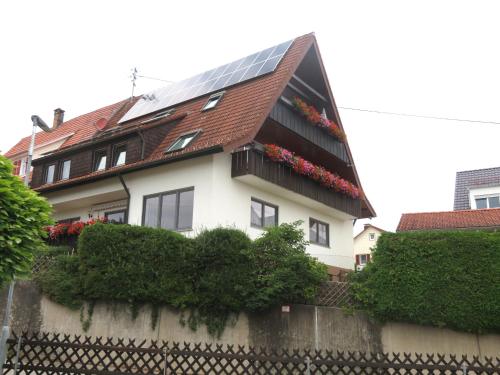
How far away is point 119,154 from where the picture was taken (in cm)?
2077

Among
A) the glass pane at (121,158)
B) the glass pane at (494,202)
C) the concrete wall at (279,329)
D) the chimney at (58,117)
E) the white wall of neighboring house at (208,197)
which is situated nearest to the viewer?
the concrete wall at (279,329)

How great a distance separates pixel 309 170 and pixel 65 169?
1084 centimetres

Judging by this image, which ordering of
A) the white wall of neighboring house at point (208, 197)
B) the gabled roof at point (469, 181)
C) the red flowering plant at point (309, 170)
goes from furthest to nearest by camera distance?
the gabled roof at point (469, 181)
the red flowering plant at point (309, 170)
the white wall of neighboring house at point (208, 197)

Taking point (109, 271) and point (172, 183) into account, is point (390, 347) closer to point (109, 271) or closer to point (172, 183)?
point (109, 271)

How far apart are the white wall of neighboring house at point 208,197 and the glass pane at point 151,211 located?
0.23 metres

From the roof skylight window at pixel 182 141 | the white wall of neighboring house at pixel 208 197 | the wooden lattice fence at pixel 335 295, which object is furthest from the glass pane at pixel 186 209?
the wooden lattice fence at pixel 335 295

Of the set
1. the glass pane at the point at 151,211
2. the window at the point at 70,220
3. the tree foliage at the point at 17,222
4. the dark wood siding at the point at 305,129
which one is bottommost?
the tree foliage at the point at 17,222

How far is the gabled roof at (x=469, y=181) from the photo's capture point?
39250 mm

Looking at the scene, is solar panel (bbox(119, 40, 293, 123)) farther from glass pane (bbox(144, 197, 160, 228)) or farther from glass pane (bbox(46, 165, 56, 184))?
A: glass pane (bbox(144, 197, 160, 228))

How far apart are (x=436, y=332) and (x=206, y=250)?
5485 mm

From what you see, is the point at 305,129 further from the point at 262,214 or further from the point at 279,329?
the point at 279,329

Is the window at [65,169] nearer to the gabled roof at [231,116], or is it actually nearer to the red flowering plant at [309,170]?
the gabled roof at [231,116]

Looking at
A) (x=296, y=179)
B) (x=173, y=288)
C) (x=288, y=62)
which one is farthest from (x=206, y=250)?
(x=288, y=62)

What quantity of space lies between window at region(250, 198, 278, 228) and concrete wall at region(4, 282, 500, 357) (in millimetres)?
6445
